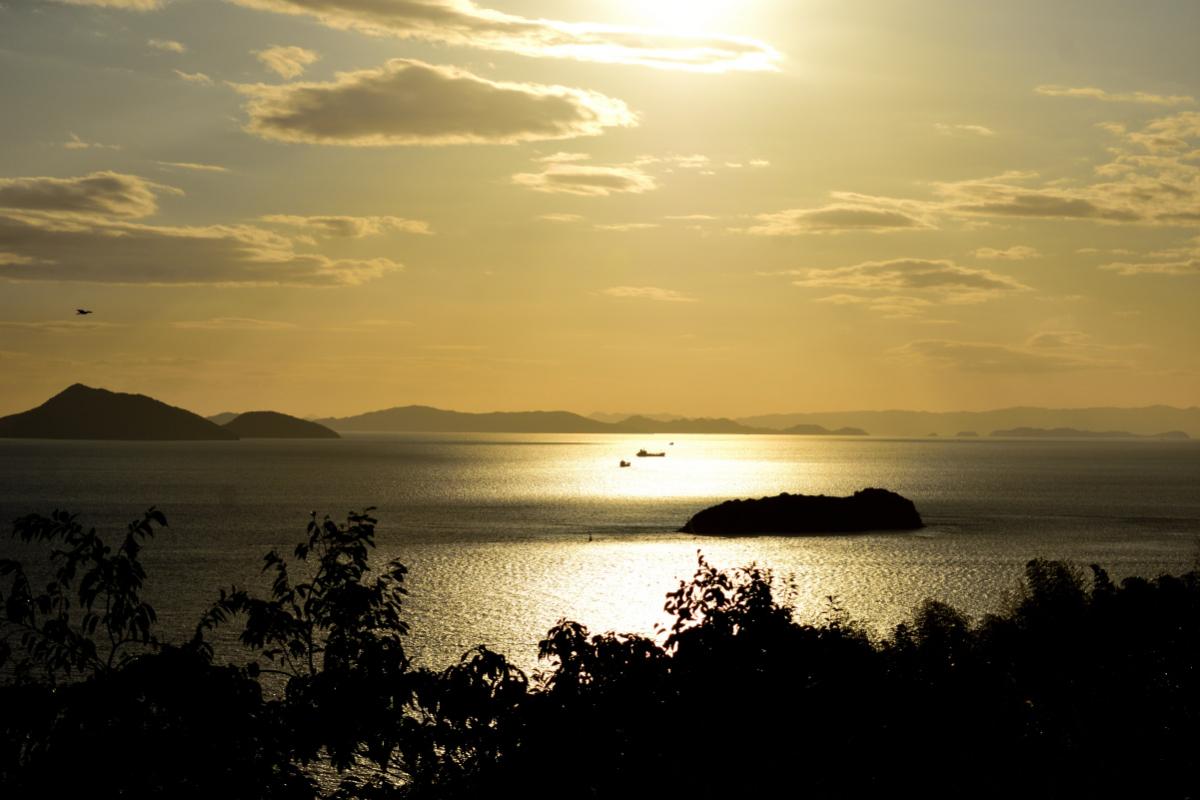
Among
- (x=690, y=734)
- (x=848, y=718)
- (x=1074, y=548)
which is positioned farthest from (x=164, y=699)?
(x=1074, y=548)

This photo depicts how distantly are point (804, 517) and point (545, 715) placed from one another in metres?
159

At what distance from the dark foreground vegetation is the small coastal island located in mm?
138392

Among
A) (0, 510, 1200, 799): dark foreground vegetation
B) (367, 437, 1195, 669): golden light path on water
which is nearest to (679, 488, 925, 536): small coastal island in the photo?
(367, 437, 1195, 669): golden light path on water

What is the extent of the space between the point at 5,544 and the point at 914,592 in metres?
104

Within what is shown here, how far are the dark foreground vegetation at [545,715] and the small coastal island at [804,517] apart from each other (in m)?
138

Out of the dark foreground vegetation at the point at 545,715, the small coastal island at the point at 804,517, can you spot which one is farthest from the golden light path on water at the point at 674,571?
the dark foreground vegetation at the point at 545,715

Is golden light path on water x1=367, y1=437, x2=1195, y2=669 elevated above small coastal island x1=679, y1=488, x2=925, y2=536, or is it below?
below

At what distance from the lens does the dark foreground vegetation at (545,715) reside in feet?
66.0

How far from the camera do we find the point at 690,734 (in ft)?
82.7

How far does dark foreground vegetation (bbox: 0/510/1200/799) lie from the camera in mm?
20109

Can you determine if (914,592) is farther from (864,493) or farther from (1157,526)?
(1157,526)

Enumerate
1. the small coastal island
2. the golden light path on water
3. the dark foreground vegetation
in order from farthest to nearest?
the small coastal island < the golden light path on water < the dark foreground vegetation

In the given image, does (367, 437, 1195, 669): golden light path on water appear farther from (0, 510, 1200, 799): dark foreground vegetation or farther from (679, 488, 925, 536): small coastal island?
(0, 510, 1200, 799): dark foreground vegetation

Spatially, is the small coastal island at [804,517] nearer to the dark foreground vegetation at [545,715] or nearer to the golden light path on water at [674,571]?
the golden light path on water at [674,571]
